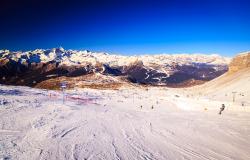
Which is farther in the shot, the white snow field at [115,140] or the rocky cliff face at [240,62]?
the rocky cliff face at [240,62]

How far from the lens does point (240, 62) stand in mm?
119562

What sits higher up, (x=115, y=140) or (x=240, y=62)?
(x=240, y=62)

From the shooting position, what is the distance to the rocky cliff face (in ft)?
383

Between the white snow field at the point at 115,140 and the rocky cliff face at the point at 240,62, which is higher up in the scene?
the rocky cliff face at the point at 240,62

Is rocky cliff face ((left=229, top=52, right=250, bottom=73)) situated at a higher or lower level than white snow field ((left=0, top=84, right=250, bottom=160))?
higher

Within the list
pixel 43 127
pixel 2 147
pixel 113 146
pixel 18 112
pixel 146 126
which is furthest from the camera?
pixel 18 112

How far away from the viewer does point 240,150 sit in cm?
1719

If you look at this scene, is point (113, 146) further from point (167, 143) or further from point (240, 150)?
point (240, 150)

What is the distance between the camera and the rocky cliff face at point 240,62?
117 meters

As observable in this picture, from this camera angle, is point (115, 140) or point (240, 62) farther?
point (240, 62)

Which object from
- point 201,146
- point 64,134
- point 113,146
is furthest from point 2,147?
point 201,146

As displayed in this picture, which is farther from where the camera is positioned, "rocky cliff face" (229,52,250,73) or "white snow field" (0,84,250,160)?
"rocky cliff face" (229,52,250,73)

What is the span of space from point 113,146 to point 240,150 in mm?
8058

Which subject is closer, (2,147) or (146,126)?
(2,147)
